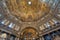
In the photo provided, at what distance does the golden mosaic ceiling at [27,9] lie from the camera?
57.9 ft

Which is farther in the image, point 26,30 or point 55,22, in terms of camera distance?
point 26,30

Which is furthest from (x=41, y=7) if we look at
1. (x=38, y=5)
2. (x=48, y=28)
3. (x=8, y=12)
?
(x=8, y=12)

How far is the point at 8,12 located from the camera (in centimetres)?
1731

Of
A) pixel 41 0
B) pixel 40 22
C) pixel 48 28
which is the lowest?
pixel 48 28

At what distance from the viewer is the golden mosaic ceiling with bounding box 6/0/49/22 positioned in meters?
17.6

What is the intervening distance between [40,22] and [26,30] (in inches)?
79.0

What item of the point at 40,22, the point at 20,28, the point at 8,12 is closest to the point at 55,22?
the point at 40,22

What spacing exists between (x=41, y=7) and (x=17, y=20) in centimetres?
340

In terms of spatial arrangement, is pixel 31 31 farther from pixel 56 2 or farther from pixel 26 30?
pixel 56 2

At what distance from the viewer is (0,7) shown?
661 inches

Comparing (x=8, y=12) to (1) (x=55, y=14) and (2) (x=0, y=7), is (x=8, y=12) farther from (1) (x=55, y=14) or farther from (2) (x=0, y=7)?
(1) (x=55, y=14)

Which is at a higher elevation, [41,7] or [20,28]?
[41,7]

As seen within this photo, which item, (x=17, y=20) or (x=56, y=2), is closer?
(x=56, y=2)

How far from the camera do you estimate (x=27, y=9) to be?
18234mm
